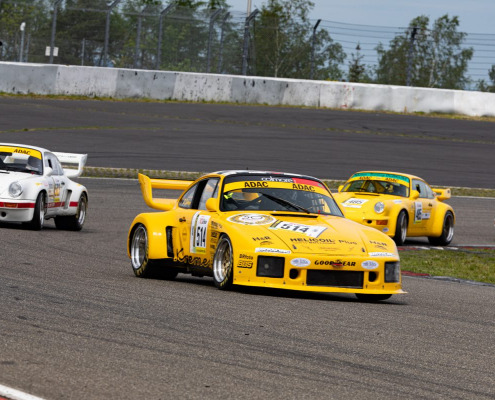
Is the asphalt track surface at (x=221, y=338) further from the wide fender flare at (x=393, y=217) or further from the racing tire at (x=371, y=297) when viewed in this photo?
the wide fender flare at (x=393, y=217)

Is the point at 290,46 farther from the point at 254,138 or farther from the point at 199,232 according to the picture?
the point at 199,232

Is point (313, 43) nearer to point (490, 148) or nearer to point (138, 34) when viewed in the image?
point (138, 34)

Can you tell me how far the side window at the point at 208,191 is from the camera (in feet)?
34.7

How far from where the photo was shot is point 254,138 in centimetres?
3120

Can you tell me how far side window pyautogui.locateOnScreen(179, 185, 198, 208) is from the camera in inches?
428

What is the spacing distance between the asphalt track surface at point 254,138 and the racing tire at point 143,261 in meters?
14.2

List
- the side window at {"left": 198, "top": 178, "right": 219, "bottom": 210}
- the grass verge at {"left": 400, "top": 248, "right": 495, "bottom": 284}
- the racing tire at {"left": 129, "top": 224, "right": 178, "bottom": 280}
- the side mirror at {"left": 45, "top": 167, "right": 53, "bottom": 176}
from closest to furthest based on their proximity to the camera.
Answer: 1. the side window at {"left": 198, "top": 178, "right": 219, "bottom": 210}
2. the racing tire at {"left": 129, "top": 224, "right": 178, "bottom": 280}
3. the grass verge at {"left": 400, "top": 248, "right": 495, "bottom": 284}
4. the side mirror at {"left": 45, "top": 167, "right": 53, "bottom": 176}

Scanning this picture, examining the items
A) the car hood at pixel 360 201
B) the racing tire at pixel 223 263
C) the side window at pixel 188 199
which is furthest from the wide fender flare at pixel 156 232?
the car hood at pixel 360 201

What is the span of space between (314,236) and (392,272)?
Result: 0.79 m

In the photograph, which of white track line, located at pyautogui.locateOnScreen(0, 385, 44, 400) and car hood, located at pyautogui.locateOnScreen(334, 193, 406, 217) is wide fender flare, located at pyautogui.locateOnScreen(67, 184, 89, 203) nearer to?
car hood, located at pyautogui.locateOnScreen(334, 193, 406, 217)

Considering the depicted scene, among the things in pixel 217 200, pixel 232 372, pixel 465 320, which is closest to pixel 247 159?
pixel 217 200

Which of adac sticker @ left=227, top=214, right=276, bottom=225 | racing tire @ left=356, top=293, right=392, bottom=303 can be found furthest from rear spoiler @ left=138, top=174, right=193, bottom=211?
racing tire @ left=356, top=293, right=392, bottom=303

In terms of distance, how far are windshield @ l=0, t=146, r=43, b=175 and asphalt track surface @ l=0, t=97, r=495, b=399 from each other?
12.2ft

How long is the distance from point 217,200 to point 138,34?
2834cm
